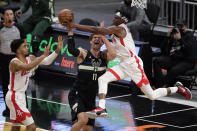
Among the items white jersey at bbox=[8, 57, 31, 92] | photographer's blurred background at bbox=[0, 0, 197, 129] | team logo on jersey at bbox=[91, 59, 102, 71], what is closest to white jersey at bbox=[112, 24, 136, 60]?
team logo on jersey at bbox=[91, 59, 102, 71]

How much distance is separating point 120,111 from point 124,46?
10.5 feet

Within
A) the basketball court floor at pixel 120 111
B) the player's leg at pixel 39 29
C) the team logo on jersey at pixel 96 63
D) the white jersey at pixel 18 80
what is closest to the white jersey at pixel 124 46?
the team logo on jersey at pixel 96 63

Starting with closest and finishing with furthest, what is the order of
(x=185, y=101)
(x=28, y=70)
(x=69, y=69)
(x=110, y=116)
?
(x=28, y=70), (x=110, y=116), (x=185, y=101), (x=69, y=69)

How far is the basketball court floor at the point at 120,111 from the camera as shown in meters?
12.6

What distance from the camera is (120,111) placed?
1380 centimetres

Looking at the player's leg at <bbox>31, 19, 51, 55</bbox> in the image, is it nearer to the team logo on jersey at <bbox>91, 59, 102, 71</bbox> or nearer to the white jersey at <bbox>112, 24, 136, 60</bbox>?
the white jersey at <bbox>112, 24, 136, 60</bbox>

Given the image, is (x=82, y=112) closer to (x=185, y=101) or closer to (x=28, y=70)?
(x=28, y=70)

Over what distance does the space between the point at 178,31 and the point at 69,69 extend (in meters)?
3.40

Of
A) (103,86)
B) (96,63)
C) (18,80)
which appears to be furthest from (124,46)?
(18,80)

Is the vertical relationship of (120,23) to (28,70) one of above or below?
above

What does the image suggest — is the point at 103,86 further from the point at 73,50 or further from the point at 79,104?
the point at 73,50

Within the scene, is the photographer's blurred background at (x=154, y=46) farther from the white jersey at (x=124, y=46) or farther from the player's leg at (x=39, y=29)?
the white jersey at (x=124, y=46)

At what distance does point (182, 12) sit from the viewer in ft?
59.0

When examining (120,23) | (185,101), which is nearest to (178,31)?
(185,101)
